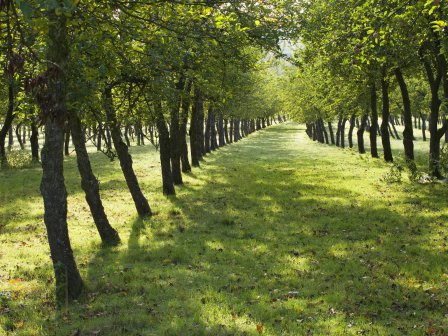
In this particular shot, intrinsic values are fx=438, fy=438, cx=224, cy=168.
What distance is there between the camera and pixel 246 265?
41.5 ft

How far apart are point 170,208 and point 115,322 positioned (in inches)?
440

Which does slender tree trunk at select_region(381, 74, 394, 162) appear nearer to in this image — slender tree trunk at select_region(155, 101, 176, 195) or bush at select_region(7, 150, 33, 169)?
slender tree trunk at select_region(155, 101, 176, 195)

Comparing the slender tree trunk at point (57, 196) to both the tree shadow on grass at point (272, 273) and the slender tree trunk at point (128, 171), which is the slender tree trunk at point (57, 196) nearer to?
the tree shadow on grass at point (272, 273)

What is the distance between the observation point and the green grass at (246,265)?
9125mm

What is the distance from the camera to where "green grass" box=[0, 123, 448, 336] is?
9125 mm

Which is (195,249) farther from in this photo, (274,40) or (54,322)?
(274,40)

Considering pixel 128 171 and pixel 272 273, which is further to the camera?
pixel 128 171

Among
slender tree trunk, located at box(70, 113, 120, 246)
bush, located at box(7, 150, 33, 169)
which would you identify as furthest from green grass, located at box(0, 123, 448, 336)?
bush, located at box(7, 150, 33, 169)

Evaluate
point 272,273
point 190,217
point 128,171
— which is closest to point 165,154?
point 128,171

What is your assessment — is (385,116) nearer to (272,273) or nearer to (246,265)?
(246,265)

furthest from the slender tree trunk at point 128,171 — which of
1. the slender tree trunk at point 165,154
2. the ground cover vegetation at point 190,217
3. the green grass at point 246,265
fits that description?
the slender tree trunk at point 165,154

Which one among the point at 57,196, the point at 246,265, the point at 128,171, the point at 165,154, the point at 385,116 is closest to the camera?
the point at 57,196

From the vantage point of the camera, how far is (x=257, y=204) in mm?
21016

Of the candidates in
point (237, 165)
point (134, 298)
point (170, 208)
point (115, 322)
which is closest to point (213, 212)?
point (170, 208)
